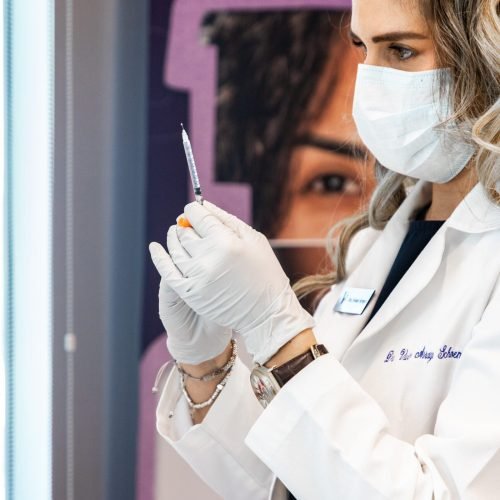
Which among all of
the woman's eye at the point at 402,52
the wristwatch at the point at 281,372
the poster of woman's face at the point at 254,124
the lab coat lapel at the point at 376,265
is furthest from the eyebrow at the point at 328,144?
the wristwatch at the point at 281,372

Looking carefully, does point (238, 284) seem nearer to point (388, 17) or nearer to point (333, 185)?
point (388, 17)

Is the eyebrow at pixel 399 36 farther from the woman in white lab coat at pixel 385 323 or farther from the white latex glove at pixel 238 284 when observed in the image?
the white latex glove at pixel 238 284

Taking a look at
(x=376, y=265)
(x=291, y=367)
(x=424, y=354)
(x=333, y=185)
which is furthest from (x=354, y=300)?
(x=333, y=185)

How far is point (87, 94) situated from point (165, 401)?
0.82 meters

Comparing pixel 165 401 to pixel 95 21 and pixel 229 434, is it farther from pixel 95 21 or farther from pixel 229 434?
pixel 95 21

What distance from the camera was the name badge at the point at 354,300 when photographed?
1.41 metres

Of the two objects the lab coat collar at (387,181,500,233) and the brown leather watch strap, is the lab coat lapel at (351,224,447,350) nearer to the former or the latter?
the lab coat collar at (387,181,500,233)

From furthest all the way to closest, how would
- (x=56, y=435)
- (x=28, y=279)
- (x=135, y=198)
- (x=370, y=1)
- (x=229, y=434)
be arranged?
(x=135, y=198), (x=56, y=435), (x=28, y=279), (x=229, y=434), (x=370, y=1)

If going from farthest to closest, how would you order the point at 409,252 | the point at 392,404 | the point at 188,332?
1. the point at 409,252
2. the point at 188,332
3. the point at 392,404

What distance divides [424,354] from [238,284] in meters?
0.33

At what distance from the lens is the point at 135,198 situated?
77.4 inches

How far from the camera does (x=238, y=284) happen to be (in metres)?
1.12

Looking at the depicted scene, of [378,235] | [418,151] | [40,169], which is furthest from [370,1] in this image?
[40,169]

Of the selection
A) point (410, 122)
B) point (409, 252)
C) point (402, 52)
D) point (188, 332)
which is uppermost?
point (402, 52)
